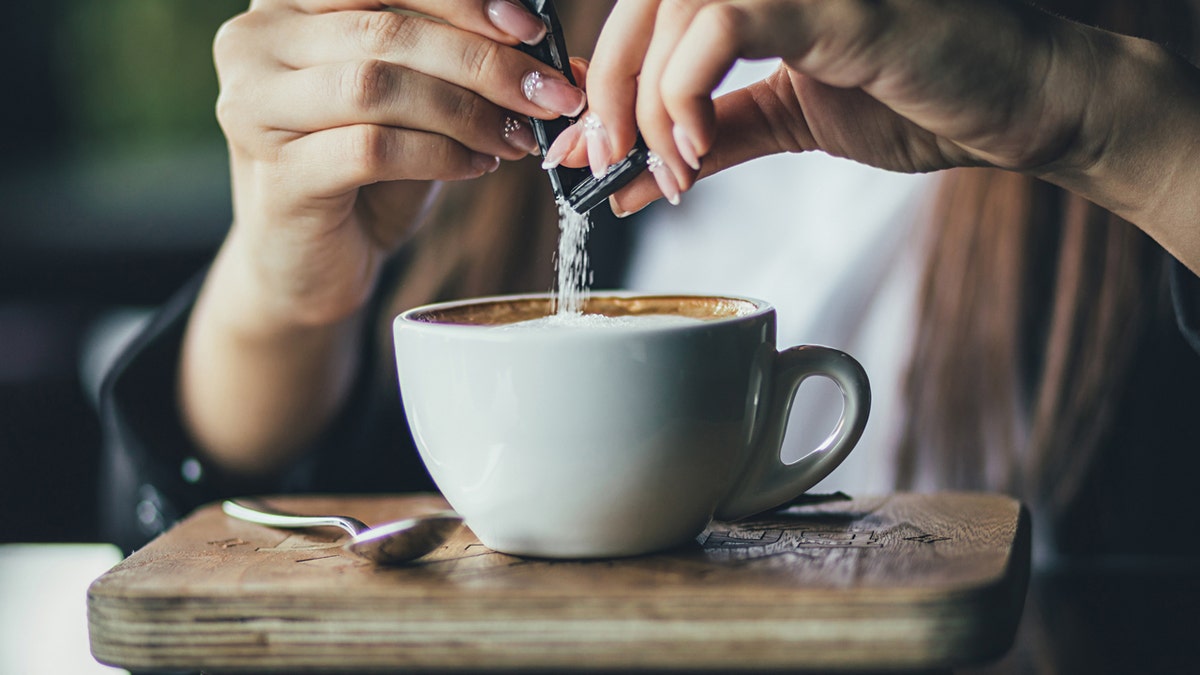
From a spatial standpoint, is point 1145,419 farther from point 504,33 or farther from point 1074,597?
point 504,33

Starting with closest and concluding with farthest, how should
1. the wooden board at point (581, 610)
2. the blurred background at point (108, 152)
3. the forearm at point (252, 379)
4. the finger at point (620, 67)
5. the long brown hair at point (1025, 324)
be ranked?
the wooden board at point (581, 610)
the finger at point (620, 67)
the forearm at point (252, 379)
the long brown hair at point (1025, 324)
the blurred background at point (108, 152)

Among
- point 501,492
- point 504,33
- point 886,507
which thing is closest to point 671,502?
point 501,492

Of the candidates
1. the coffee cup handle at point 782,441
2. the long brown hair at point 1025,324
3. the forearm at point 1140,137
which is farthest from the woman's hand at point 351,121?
the long brown hair at point 1025,324

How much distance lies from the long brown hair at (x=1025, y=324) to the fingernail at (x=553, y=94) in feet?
2.77

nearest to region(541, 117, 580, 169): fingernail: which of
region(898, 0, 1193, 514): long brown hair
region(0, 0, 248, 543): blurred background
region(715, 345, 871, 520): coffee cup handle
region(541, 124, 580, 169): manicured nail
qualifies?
region(541, 124, 580, 169): manicured nail

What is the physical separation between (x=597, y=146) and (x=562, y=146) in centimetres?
4

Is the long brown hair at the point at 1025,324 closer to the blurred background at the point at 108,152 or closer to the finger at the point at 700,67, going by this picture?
the finger at the point at 700,67

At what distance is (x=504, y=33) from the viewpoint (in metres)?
0.70

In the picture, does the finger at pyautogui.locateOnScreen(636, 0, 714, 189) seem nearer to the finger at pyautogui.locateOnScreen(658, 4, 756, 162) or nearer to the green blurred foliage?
the finger at pyautogui.locateOnScreen(658, 4, 756, 162)

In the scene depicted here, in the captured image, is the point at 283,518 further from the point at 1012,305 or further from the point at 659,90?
the point at 1012,305

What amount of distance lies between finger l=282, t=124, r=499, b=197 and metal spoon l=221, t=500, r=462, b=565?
0.86 ft

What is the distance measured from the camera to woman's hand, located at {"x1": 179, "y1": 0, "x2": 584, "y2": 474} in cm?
71

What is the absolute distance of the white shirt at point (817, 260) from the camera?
1.43 metres

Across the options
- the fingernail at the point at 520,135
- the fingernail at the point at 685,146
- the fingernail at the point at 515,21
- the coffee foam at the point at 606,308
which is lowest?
the coffee foam at the point at 606,308
